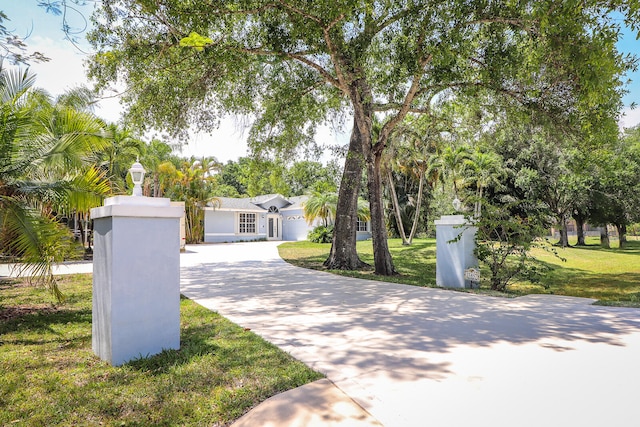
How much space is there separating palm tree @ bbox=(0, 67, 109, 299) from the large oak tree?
2141 mm

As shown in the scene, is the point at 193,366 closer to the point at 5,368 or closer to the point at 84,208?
the point at 5,368

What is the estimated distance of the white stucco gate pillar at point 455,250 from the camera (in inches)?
300

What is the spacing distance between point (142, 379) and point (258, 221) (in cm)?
2707

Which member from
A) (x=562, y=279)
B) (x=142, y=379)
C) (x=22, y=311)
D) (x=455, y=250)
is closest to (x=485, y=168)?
(x=562, y=279)

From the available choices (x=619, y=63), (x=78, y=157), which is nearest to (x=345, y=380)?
(x=78, y=157)

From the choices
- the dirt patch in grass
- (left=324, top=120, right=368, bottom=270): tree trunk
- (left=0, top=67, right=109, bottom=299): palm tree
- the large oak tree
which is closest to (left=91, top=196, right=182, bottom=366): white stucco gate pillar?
(left=0, top=67, right=109, bottom=299): palm tree

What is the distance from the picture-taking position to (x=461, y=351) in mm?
3775

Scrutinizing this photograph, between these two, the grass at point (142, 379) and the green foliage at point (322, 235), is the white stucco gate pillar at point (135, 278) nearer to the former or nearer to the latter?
the grass at point (142, 379)

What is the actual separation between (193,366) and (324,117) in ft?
35.2

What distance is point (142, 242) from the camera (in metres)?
3.71

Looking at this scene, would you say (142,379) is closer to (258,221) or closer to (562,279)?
(562,279)

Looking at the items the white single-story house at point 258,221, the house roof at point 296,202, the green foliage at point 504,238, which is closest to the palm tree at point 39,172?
the green foliage at point 504,238

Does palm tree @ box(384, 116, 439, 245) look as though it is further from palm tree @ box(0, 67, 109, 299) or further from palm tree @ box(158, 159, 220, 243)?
palm tree @ box(0, 67, 109, 299)

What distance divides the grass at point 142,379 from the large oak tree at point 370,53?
4348mm
